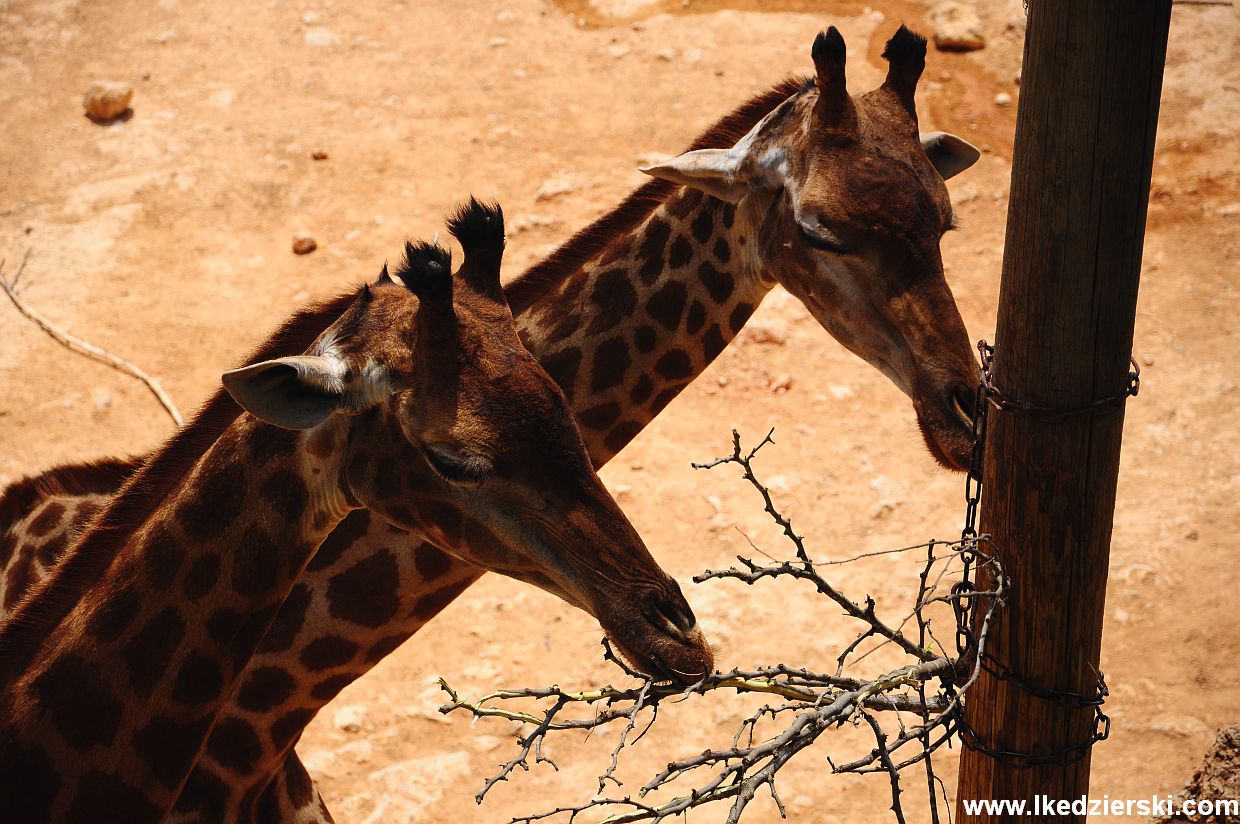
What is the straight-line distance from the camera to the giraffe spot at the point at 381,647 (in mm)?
4094

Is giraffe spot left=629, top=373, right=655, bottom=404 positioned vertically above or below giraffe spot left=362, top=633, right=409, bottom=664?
above

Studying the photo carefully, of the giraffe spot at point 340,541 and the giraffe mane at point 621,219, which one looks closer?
the giraffe spot at point 340,541

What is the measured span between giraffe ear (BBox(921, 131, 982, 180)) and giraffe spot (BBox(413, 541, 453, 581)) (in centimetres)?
254

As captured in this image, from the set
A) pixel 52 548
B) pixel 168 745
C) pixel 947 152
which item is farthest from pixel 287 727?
pixel 947 152

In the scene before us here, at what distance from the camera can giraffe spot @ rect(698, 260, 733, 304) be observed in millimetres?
4703

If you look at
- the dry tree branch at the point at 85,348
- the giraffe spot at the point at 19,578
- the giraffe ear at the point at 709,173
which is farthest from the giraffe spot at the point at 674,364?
the dry tree branch at the point at 85,348

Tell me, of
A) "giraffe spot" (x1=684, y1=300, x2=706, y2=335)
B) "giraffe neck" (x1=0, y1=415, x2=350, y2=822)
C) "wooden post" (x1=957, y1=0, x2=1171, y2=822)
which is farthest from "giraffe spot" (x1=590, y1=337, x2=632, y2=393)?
"wooden post" (x1=957, y1=0, x2=1171, y2=822)

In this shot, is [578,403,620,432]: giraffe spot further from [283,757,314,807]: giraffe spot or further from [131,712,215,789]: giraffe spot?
[131,712,215,789]: giraffe spot

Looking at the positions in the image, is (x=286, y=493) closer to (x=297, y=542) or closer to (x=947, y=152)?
(x=297, y=542)

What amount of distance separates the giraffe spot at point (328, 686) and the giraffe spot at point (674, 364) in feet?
5.23

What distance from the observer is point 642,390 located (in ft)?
15.3

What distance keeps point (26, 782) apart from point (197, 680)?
47cm

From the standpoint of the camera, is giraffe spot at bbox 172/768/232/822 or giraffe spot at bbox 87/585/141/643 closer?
giraffe spot at bbox 87/585/141/643

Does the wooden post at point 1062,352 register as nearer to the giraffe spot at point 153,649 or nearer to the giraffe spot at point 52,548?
the giraffe spot at point 153,649
